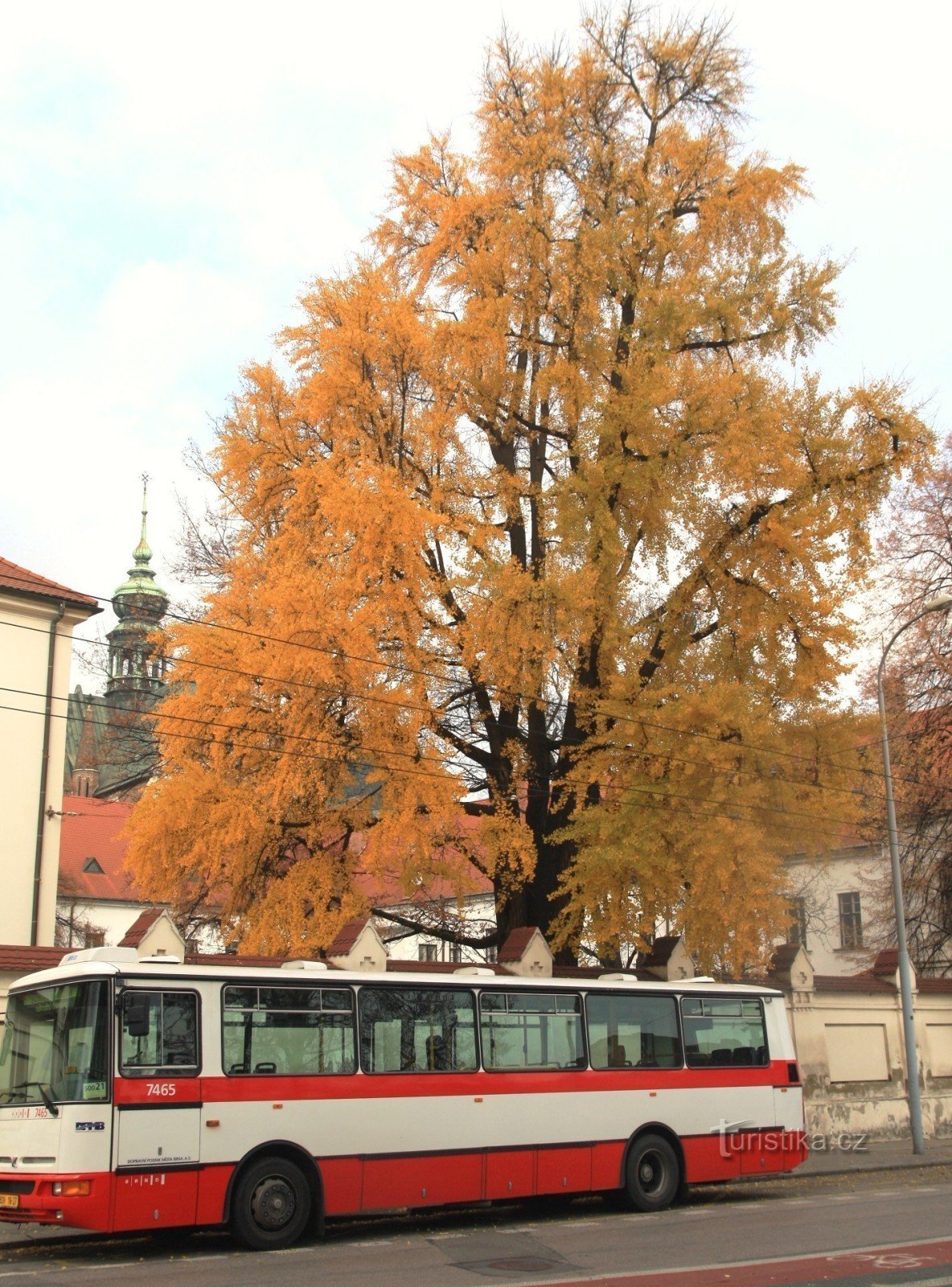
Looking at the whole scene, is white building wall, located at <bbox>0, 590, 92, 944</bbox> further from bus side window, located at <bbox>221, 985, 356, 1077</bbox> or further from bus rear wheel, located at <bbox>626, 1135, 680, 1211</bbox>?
bus rear wheel, located at <bbox>626, 1135, 680, 1211</bbox>

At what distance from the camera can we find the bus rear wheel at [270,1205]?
1273 centimetres

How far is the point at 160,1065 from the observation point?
12.6m

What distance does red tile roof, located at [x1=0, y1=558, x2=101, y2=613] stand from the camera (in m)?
28.3

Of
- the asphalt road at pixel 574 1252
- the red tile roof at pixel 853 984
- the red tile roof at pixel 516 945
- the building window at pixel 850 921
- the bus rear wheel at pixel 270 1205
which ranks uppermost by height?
the building window at pixel 850 921

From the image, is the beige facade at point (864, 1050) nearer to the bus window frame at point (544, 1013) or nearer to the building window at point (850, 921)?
the bus window frame at point (544, 1013)

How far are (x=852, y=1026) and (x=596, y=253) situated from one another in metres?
15.8

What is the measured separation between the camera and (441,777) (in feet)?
70.7

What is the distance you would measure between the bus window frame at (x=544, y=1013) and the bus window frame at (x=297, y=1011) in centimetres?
175

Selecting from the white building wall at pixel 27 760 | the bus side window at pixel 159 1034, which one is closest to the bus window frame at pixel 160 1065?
the bus side window at pixel 159 1034

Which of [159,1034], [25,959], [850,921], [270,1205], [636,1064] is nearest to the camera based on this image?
[159,1034]

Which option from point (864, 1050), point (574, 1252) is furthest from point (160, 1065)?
point (864, 1050)

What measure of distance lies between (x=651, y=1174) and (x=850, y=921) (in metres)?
34.2

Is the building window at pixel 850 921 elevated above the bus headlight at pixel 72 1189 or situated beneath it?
elevated above

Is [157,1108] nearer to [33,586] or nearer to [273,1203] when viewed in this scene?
[273,1203]
